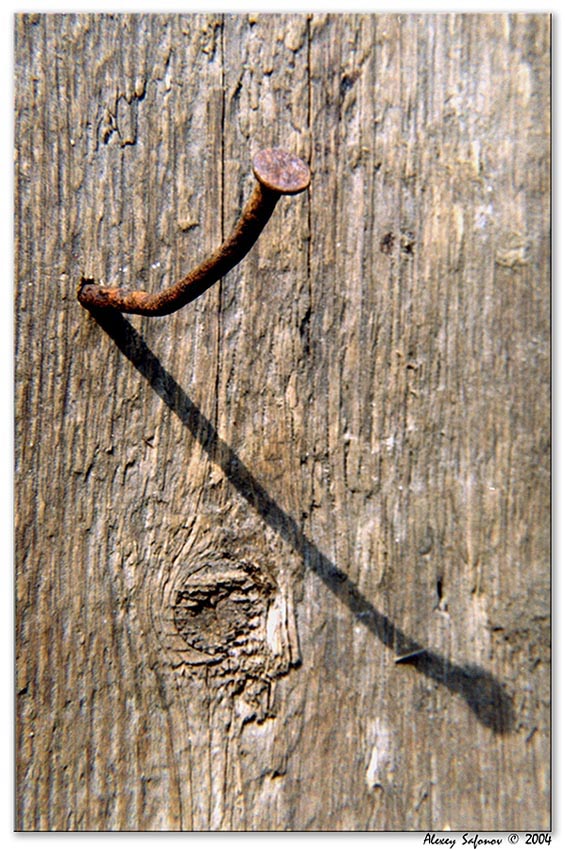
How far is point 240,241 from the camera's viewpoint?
61 centimetres

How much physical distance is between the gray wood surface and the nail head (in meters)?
0.21

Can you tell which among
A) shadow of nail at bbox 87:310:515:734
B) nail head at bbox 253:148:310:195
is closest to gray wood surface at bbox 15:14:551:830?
shadow of nail at bbox 87:310:515:734

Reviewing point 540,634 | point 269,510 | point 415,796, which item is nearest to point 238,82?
point 269,510

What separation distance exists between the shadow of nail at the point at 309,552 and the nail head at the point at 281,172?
0.93 feet

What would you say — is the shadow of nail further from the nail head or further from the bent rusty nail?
the nail head

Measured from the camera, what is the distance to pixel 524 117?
806 mm

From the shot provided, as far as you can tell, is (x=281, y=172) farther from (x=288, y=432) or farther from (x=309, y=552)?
(x=309, y=552)

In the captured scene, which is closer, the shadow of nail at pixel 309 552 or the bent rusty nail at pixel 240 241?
the bent rusty nail at pixel 240 241

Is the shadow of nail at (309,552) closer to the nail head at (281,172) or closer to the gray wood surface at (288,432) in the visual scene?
the gray wood surface at (288,432)

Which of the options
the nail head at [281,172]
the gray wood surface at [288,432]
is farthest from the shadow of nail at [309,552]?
the nail head at [281,172]

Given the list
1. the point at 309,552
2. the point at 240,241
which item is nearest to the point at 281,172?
the point at 240,241

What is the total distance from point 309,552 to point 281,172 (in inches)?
17.0

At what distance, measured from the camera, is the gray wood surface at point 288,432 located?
781 mm

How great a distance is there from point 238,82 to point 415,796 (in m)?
0.87
